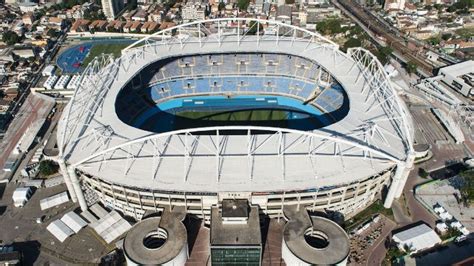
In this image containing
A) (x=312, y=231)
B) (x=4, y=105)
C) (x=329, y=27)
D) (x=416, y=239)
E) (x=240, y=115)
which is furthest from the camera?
(x=329, y=27)

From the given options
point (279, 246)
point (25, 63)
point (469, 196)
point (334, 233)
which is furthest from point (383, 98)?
point (25, 63)

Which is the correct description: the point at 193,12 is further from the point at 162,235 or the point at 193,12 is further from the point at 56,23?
the point at 162,235

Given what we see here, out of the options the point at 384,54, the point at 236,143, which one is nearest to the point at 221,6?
the point at 384,54

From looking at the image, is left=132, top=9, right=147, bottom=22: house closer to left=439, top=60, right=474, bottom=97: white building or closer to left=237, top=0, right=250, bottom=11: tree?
left=237, top=0, right=250, bottom=11: tree

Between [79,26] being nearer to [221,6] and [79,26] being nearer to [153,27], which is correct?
[153,27]

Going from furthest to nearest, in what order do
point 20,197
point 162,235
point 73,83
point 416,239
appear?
point 73,83 < point 20,197 < point 416,239 < point 162,235

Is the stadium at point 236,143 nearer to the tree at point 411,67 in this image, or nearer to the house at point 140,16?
the tree at point 411,67

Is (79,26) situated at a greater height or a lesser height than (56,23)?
lesser

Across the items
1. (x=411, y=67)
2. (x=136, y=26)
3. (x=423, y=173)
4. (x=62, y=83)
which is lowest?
(x=423, y=173)

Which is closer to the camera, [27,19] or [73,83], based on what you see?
[73,83]
